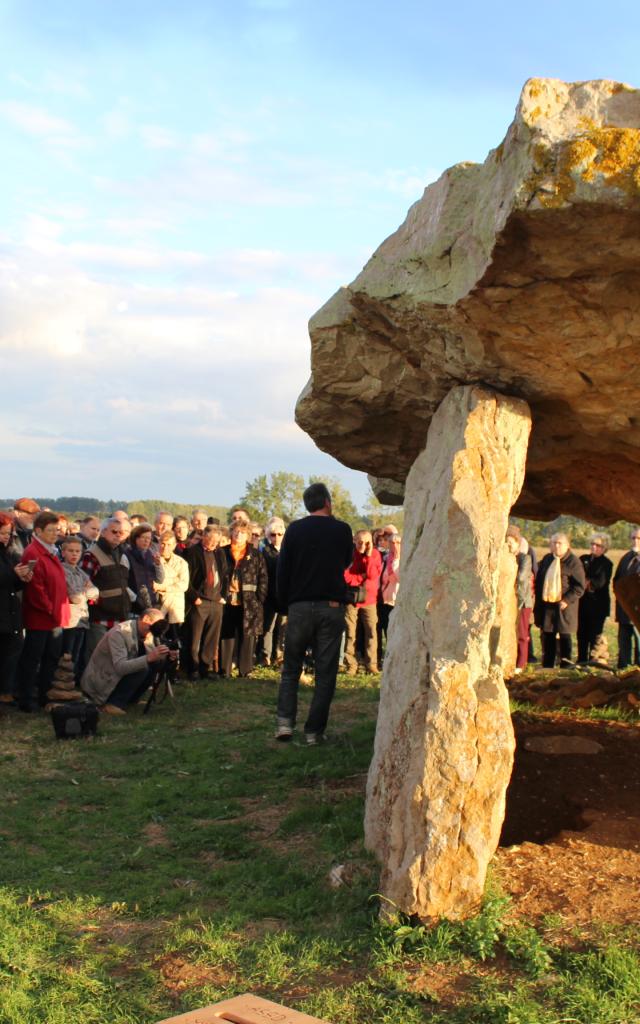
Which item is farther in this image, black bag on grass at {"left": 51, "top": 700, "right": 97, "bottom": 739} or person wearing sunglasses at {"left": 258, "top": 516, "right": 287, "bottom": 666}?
person wearing sunglasses at {"left": 258, "top": 516, "right": 287, "bottom": 666}

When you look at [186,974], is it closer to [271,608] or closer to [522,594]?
[271,608]

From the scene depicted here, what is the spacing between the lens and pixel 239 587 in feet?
44.0

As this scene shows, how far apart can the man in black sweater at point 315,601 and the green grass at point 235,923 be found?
77cm

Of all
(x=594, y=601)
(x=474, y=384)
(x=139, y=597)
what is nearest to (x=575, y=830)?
(x=474, y=384)

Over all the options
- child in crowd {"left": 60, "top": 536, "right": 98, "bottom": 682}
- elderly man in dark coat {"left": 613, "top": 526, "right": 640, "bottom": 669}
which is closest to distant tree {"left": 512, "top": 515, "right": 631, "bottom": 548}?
elderly man in dark coat {"left": 613, "top": 526, "right": 640, "bottom": 669}

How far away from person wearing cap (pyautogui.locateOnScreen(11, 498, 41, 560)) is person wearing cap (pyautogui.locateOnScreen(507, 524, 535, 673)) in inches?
259

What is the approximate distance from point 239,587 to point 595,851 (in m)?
8.03

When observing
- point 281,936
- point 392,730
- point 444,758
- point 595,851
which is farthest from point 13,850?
point 595,851

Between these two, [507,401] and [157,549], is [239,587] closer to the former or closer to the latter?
[157,549]

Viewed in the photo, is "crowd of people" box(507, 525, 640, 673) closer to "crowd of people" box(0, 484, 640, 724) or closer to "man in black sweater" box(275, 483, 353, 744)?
"crowd of people" box(0, 484, 640, 724)

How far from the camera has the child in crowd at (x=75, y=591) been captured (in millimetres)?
11016

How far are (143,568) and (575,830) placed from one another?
681 cm

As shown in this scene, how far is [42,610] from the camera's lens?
35.0 ft

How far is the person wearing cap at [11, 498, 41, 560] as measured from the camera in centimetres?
1137
